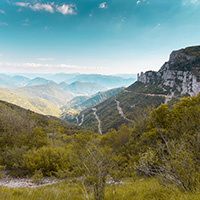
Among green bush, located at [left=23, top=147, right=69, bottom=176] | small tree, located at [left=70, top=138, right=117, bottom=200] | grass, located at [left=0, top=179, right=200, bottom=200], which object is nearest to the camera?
grass, located at [left=0, top=179, right=200, bottom=200]

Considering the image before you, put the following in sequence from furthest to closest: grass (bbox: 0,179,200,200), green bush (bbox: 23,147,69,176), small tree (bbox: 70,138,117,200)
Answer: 1. green bush (bbox: 23,147,69,176)
2. small tree (bbox: 70,138,117,200)
3. grass (bbox: 0,179,200,200)

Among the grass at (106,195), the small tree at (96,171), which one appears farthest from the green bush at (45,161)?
the grass at (106,195)

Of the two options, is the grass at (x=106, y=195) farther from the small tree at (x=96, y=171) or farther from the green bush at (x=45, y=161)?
the green bush at (x=45, y=161)

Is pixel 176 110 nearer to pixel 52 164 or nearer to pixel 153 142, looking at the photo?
pixel 153 142

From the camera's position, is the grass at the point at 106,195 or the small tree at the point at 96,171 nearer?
the grass at the point at 106,195

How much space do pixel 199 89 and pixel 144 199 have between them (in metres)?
125

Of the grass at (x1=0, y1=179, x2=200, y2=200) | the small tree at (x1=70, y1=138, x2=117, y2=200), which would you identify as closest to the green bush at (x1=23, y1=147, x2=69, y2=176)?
the small tree at (x1=70, y1=138, x2=117, y2=200)

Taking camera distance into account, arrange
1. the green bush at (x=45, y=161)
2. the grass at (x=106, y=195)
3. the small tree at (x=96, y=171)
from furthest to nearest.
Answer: the green bush at (x=45, y=161)
the small tree at (x=96, y=171)
the grass at (x=106, y=195)

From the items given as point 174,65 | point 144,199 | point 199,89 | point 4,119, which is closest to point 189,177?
point 144,199

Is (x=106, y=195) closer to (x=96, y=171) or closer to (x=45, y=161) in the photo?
(x=96, y=171)

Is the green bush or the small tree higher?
the small tree

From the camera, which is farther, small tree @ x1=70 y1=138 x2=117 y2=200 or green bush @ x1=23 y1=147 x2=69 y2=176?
green bush @ x1=23 y1=147 x2=69 y2=176

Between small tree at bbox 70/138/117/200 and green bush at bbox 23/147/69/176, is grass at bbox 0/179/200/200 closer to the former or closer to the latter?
small tree at bbox 70/138/117/200

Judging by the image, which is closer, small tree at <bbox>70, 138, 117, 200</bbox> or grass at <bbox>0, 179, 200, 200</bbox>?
grass at <bbox>0, 179, 200, 200</bbox>
